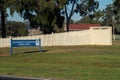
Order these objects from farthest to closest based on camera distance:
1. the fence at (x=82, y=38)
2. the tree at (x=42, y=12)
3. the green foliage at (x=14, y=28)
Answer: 1. the green foliage at (x=14, y=28)
2. the tree at (x=42, y=12)
3. the fence at (x=82, y=38)

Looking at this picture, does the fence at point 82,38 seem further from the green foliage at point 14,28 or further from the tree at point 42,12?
the green foliage at point 14,28

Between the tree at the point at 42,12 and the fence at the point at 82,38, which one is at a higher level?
the tree at the point at 42,12

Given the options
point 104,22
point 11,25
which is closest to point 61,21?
point 11,25

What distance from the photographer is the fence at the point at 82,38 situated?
163 ft

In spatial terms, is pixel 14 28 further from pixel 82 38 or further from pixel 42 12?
pixel 82 38

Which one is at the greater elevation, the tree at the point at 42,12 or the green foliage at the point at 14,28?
the tree at the point at 42,12

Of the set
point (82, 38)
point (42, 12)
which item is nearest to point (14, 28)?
point (42, 12)

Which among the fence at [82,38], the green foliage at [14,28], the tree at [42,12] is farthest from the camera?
the green foliage at [14,28]

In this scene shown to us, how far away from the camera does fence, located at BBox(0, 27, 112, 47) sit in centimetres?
4975

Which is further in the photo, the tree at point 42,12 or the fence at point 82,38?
the tree at point 42,12

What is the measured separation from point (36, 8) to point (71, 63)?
35589mm

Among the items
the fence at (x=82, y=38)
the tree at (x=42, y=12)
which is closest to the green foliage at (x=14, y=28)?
the tree at (x=42, y=12)

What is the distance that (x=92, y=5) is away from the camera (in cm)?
7050

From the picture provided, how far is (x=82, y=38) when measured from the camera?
5050cm
